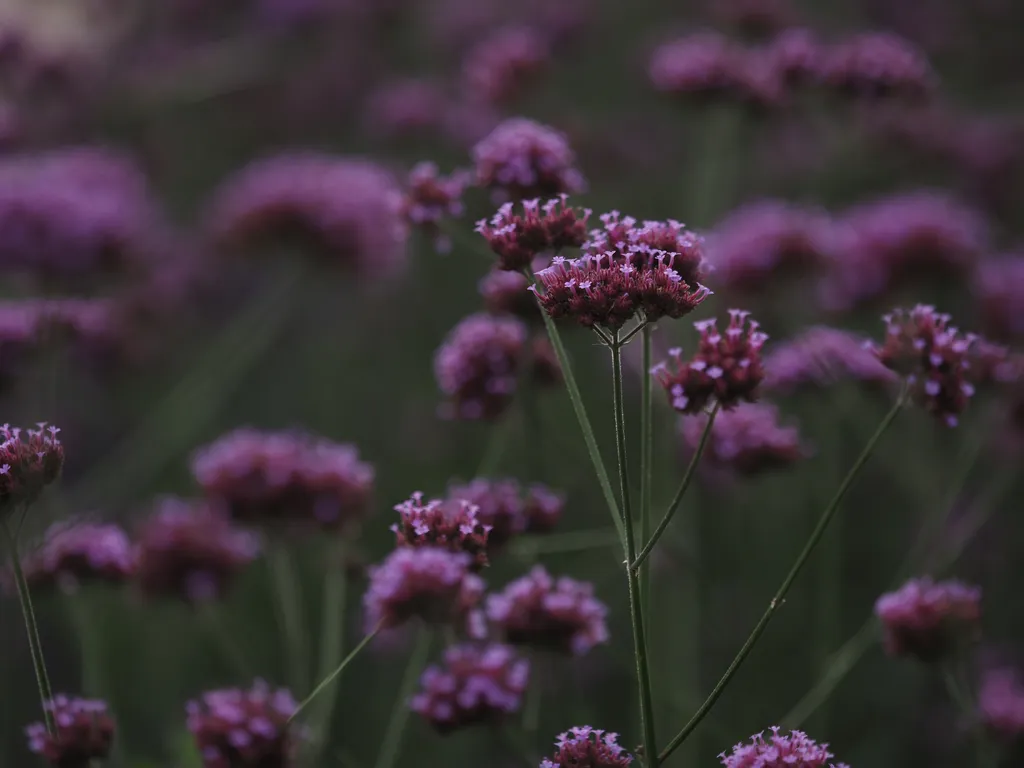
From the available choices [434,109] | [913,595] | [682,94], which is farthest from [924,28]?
[913,595]

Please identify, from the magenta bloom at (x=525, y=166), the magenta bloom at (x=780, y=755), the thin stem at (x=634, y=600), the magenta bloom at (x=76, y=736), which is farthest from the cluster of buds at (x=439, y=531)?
the magenta bloom at (x=525, y=166)

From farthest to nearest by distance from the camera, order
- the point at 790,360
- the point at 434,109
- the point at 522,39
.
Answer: the point at 434,109 → the point at 522,39 → the point at 790,360

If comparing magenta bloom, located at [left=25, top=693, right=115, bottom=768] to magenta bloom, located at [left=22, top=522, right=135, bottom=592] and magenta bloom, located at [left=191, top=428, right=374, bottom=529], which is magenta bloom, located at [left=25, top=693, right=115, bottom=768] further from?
magenta bloom, located at [left=191, top=428, right=374, bottom=529]

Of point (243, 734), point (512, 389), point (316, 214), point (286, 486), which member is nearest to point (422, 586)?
point (243, 734)

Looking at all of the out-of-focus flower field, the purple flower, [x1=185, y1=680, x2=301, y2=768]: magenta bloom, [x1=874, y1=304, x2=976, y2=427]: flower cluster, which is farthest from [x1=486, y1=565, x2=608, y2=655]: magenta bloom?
the purple flower

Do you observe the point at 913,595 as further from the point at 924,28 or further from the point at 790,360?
the point at 924,28

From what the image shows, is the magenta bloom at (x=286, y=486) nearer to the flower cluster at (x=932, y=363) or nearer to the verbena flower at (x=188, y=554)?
the verbena flower at (x=188, y=554)

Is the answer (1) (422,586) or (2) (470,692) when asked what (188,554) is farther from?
(1) (422,586)
